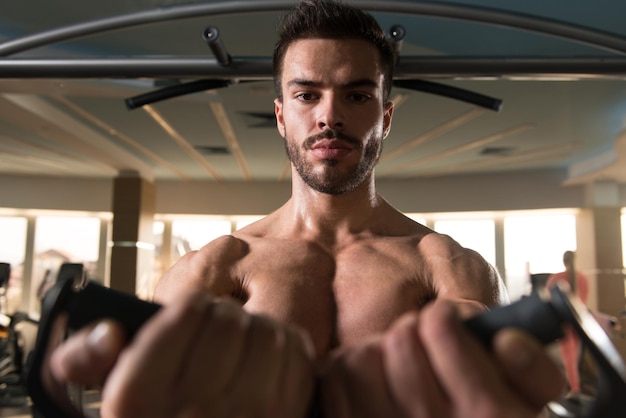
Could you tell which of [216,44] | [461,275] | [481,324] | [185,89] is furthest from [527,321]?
[185,89]

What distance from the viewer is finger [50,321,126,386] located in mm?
443

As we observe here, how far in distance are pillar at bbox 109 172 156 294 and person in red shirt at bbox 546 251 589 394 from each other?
159 cm

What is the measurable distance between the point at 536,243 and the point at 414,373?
2.12m

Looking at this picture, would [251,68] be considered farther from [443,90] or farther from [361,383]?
[361,383]

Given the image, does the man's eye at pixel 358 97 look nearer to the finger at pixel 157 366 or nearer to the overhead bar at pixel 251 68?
the overhead bar at pixel 251 68

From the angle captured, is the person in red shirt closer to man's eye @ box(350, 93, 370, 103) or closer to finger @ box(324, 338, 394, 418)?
finger @ box(324, 338, 394, 418)

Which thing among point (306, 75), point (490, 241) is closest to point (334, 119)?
point (306, 75)

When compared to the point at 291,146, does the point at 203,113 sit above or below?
above

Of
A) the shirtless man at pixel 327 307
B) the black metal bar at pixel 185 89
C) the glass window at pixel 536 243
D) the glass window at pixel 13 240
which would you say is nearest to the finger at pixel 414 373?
the shirtless man at pixel 327 307

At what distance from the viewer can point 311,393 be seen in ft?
1.69

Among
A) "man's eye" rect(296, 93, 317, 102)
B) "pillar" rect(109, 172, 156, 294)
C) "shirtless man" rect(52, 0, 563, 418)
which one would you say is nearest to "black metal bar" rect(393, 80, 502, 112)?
"shirtless man" rect(52, 0, 563, 418)

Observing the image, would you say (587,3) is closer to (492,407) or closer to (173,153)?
(173,153)

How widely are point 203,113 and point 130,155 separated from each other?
1.31 ft

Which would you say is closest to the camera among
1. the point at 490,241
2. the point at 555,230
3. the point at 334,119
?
the point at 334,119
